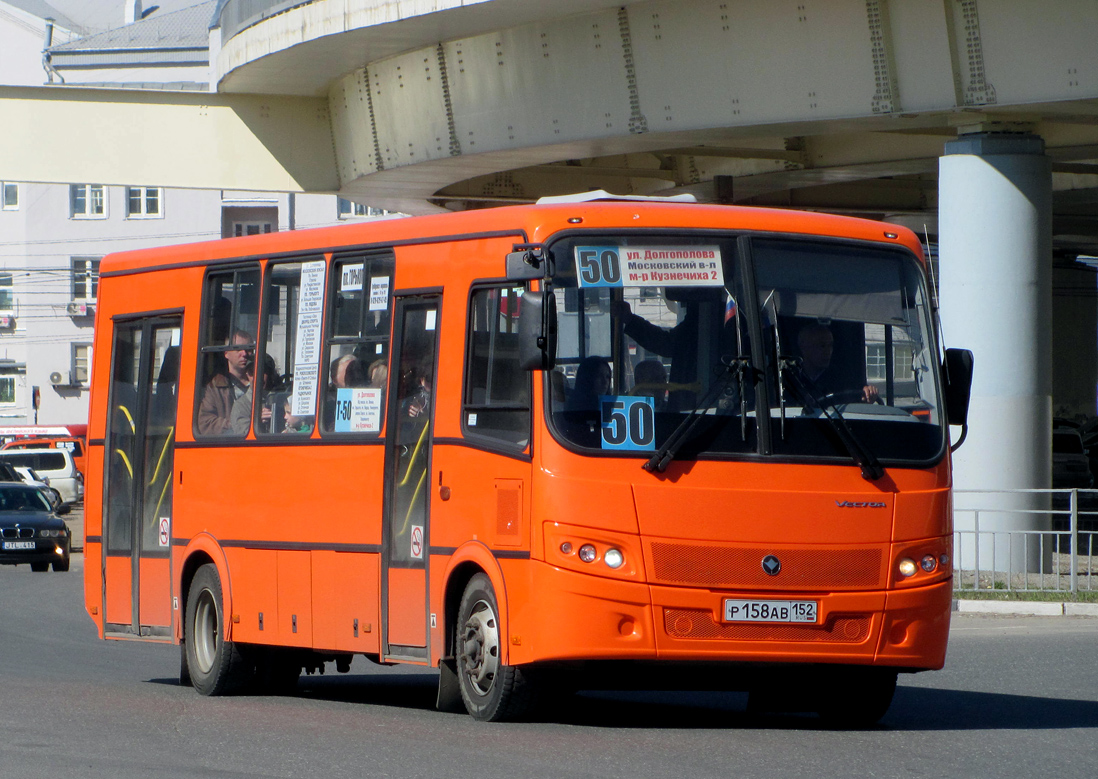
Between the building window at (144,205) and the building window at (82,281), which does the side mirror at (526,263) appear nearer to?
the building window at (144,205)

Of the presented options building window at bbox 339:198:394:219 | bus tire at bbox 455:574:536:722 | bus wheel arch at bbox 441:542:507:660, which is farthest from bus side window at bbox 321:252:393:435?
building window at bbox 339:198:394:219

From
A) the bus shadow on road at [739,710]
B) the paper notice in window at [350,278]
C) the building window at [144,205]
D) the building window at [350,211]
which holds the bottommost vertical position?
the bus shadow on road at [739,710]

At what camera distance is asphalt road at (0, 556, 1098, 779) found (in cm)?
810

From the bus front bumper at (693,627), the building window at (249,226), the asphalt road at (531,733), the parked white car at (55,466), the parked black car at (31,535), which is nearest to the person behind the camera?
the asphalt road at (531,733)

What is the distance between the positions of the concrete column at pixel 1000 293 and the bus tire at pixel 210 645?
10944 millimetres

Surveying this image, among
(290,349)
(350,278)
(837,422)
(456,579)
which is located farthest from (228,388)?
(837,422)

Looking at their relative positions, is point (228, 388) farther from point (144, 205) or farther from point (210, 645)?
point (144, 205)

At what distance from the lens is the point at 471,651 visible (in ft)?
31.9

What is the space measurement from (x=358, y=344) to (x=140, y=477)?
2.98m

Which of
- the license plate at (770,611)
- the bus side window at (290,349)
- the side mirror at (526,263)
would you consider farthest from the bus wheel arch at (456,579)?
the bus side window at (290,349)

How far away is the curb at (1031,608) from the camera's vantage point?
62.2 ft

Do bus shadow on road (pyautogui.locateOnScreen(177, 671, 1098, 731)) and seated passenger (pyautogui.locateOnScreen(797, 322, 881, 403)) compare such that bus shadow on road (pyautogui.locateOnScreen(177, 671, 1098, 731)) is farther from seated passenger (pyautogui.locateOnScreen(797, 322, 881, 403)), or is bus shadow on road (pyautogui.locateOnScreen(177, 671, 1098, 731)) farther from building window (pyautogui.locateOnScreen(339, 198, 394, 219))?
building window (pyautogui.locateOnScreen(339, 198, 394, 219))

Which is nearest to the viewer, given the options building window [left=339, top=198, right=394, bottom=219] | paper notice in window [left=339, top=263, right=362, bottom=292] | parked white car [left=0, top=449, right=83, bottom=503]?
paper notice in window [left=339, top=263, right=362, bottom=292]

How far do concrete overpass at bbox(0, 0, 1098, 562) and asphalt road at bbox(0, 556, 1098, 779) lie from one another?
24.4 ft
